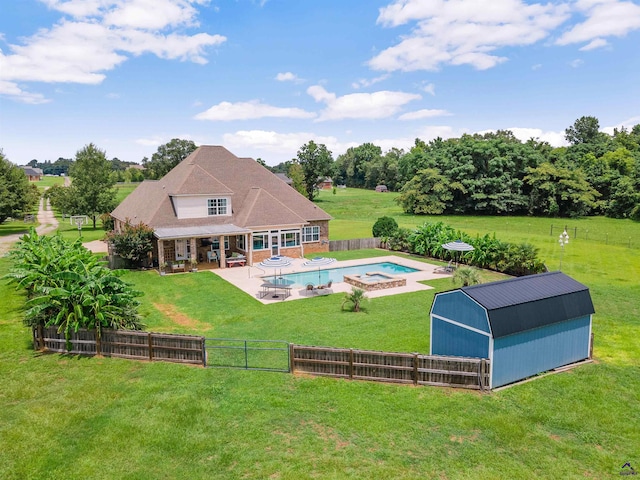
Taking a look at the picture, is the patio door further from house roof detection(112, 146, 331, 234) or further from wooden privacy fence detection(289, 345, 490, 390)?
wooden privacy fence detection(289, 345, 490, 390)

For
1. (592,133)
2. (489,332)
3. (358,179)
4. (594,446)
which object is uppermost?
(592,133)

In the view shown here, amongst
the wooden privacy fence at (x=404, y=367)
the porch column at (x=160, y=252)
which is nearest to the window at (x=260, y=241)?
the porch column at (x=160, y=252)

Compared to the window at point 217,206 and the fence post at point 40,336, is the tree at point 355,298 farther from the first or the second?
the window at point 217,206

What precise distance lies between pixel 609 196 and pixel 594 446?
64.7 m

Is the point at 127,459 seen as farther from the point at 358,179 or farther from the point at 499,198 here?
the point at 358,179

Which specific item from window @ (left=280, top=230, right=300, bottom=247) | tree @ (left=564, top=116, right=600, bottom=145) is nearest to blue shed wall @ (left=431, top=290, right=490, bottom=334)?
window @ (left=280, top=230, right=300, bottom=247)

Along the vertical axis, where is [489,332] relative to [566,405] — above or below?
above

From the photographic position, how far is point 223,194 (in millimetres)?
33750

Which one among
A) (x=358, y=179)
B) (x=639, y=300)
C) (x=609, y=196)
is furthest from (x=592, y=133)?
(x=639, y=300)

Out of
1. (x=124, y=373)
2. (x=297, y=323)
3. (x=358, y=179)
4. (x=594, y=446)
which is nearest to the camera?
(x=594, y=446)

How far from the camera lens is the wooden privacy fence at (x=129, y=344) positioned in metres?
13.9

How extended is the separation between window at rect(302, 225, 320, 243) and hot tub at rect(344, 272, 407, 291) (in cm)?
1067

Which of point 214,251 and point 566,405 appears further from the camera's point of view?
point 214,251

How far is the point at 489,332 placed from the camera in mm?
12523
